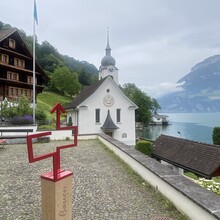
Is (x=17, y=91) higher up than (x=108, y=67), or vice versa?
(x=108, y=67)

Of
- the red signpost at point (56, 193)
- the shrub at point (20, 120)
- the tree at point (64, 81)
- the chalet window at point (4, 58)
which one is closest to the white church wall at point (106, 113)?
the shrub at point (20, 120)

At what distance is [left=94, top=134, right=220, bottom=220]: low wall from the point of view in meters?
4.27

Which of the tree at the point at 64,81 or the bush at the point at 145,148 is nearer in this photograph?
the bush at the point at 145,148

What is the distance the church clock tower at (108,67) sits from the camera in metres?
50.5

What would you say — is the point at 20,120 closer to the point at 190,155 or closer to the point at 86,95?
the point at 86,95

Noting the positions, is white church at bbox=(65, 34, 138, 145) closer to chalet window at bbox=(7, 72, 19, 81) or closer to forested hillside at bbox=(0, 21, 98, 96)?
chalet window at bbox=(7, 72, 19, 81)

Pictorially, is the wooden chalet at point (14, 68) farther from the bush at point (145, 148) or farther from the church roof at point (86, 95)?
the bush at point (145, 148)

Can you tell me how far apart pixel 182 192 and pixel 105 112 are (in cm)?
2824

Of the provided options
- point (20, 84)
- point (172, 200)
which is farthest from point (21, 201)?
point (20, 84)

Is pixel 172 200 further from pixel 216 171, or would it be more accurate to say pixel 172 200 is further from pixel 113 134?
pixel 113 134

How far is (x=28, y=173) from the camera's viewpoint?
8445 millimetres

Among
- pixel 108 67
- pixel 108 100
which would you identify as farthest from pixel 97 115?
pixel 108 67

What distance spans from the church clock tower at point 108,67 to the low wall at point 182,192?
1703 inches

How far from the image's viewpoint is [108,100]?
33.2 metres
